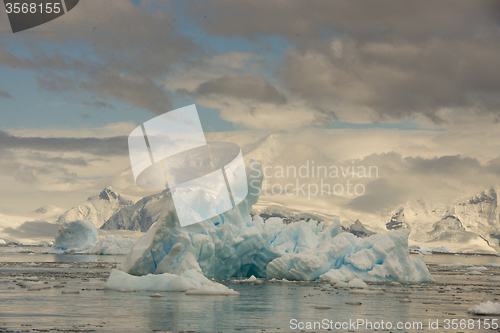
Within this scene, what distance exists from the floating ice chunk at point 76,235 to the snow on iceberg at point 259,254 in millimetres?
61862

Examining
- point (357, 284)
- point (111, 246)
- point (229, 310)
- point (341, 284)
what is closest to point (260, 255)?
point (341, 284)

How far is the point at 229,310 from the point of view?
725 inches

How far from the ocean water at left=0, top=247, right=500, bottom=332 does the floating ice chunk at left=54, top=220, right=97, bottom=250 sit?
65.9 m

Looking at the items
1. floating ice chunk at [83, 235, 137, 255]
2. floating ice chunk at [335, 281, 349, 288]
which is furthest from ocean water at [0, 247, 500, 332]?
floating ice chunk at [83, 235, 137, 255]

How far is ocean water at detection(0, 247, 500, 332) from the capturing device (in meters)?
15.2

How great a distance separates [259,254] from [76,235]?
66.6 m

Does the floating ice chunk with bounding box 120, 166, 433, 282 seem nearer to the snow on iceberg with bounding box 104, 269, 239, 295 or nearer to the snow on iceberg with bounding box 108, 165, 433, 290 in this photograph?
the snow on iceberg with bounding box 108, 165, 433, 290

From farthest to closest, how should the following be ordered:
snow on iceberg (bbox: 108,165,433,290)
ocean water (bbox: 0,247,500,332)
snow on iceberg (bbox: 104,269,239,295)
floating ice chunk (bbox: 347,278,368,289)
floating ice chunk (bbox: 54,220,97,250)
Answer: floating ice chunk (bbox: 54,220,97,250) → floating ice chunk (bbox: 347,278,368,289) → snow on iceberg (bbox: 108,165,433,290) → snow on iceberg (bbox: 104,269,239,295) → ocean water (bbox: 0,247,500,332)

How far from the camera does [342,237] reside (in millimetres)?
35812

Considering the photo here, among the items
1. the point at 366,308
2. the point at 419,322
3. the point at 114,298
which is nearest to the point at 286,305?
the point at 366,308

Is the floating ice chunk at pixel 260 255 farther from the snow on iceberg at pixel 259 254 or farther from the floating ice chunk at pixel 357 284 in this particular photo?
the floating ice chunk at pixel 357 284

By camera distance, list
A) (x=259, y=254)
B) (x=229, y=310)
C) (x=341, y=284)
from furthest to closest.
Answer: (x=259, y=254) → (x=341, y=284) → (x=229, y=310)

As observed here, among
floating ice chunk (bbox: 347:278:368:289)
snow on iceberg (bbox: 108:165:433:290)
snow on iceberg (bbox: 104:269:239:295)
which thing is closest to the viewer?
snow on iceberg (bbox: 104:269:239:295)

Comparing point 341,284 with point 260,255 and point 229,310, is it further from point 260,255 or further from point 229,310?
point 229,310
